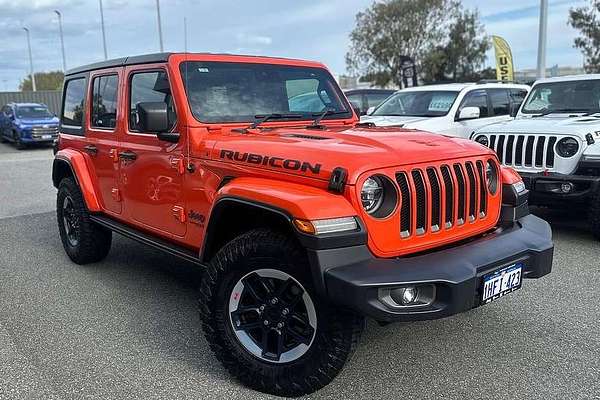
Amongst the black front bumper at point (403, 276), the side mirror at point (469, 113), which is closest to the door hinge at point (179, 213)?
the black front bumper at point (403, 276)

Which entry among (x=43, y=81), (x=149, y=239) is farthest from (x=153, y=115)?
(x=43, y=81)

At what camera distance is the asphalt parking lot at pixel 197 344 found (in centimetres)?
305

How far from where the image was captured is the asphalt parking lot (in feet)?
10.0

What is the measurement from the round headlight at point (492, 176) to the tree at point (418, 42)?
30894 millimetres

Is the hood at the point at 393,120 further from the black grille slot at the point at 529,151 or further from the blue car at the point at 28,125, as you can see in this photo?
the blue car at the point at 28,125

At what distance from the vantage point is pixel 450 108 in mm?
8781

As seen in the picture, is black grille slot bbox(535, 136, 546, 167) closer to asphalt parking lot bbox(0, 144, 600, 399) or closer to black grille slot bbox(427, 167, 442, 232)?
asphalt parking lot bbox(0, 144, 600, 399)

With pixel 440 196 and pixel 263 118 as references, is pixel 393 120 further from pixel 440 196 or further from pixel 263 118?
pixel 440 196

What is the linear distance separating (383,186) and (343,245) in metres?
0.44

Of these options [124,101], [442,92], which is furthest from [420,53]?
[124,101]

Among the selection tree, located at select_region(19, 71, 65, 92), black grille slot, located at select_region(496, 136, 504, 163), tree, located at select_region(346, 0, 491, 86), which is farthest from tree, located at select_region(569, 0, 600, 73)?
tree, located at select_region(19, 71, 65, 92)

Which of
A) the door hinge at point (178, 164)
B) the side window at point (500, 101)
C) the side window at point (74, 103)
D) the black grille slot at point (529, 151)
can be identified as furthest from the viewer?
the side window at point (500, 101)

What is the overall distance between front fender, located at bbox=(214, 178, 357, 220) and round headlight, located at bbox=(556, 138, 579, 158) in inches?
165

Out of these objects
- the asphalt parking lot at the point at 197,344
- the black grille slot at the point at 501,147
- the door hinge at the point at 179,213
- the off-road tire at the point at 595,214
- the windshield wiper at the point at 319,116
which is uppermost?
the windshield wiper at the point at 319,116
